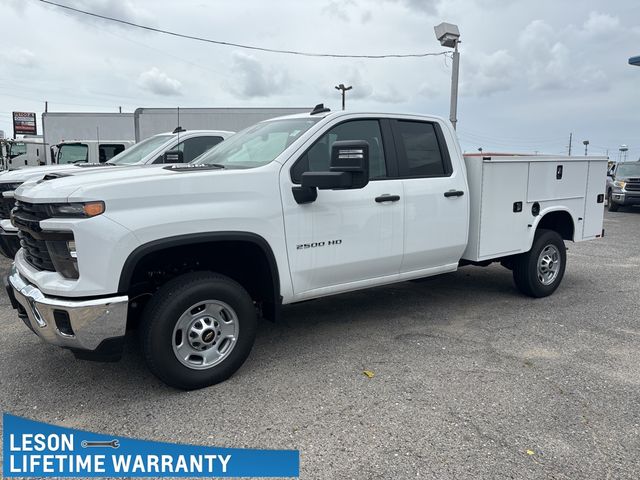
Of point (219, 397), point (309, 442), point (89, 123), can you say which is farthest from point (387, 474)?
point (89, 123)

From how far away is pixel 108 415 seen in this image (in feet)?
11.2

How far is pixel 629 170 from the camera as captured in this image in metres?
18.3

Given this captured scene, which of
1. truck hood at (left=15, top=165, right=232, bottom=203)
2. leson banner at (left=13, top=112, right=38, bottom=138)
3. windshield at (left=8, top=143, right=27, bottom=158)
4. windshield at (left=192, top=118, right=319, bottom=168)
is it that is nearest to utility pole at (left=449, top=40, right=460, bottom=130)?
windshield at (left=192, top=118, right=319, bottom=168)

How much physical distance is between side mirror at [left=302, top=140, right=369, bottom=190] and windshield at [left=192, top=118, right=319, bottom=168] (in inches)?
18.8

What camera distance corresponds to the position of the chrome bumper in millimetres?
3195

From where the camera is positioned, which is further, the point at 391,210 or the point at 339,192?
the point at 391,210

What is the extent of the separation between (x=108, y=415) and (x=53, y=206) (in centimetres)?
138

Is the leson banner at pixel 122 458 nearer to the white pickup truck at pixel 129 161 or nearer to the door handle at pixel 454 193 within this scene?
the door handle at pixel 454 193

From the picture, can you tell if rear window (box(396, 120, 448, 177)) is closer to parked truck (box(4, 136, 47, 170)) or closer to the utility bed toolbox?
the utility bed toolbox

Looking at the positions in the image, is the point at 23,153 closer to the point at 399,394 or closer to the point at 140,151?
the point at 140,151

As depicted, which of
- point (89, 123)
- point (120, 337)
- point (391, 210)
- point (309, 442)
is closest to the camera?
point (309, 442)

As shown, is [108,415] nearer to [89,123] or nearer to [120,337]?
[120,337]

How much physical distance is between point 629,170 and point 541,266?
14895 mm

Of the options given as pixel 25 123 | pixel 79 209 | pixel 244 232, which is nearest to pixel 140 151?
pixel 244 232
